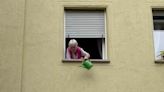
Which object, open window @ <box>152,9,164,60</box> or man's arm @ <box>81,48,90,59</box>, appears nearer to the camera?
man's arm @ <box>81,48,90,59</box>

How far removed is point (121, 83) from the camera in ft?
34.0

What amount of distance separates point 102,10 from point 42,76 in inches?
98.0

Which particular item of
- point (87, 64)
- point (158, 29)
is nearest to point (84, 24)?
point (87, 64)

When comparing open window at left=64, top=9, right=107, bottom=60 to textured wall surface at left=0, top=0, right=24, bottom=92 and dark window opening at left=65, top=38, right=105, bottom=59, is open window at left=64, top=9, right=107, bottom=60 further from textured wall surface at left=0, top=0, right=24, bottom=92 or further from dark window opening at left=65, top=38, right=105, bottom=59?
textured wall surface at left=0, top=0, right=24, bottom=92

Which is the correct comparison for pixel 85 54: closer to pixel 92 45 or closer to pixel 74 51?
pixel 74 51

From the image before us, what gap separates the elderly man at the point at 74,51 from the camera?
1068 centimetres

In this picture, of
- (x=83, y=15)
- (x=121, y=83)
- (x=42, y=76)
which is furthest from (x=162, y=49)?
(x=42, y=76)

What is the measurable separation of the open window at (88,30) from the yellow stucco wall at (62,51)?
252 millimetres

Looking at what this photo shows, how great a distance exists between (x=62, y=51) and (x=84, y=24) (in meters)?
1.05

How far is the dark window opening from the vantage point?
1101 centimetres

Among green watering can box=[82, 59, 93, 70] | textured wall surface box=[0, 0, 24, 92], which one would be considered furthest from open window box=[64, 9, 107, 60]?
textured wall surface box=[0, 0, 24, 92]

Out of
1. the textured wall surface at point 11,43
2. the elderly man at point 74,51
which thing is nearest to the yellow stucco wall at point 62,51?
the textured wall surface at point 11,43

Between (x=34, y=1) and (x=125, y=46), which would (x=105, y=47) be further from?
(x=34, y=1)

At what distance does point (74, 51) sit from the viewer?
35.3 feet
